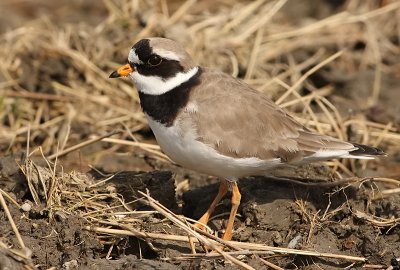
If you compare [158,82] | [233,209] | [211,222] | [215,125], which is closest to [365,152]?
[233,209]

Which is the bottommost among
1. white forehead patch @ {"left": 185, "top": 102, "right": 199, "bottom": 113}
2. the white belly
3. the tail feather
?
the tail feather

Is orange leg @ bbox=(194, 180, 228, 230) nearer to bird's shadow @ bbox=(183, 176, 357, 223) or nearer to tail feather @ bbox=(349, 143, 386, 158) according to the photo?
bird's shadow @ bbox=(183, 176, 357, 223)

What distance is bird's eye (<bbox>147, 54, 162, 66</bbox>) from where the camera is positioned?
5.72m

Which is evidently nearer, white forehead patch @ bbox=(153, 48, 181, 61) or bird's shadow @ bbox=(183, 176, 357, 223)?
white forehead patch @ bbox=(153, 48, 181, 61)

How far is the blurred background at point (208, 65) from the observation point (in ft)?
24.8

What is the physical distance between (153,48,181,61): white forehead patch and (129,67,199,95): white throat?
0.44 ft

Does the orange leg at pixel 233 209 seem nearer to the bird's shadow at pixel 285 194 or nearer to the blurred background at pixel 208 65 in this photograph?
the bird's shadow at pixel 285 194

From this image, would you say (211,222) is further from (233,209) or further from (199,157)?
(199,157)

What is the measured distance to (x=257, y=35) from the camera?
9.36 m

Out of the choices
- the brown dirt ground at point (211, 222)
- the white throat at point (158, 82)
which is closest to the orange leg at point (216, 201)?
the brown dirt ground at point (211, 222)

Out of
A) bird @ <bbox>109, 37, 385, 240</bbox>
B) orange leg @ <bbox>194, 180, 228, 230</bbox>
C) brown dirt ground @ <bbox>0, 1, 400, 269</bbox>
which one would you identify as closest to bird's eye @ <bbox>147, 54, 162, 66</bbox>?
bird @ <bbox>109, 37, 385, 240</bbox>

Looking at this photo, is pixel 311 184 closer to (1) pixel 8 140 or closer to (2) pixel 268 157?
(2) pixel 268 157

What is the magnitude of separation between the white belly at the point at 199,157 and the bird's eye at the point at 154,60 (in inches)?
18.5

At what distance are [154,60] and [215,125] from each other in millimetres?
758
